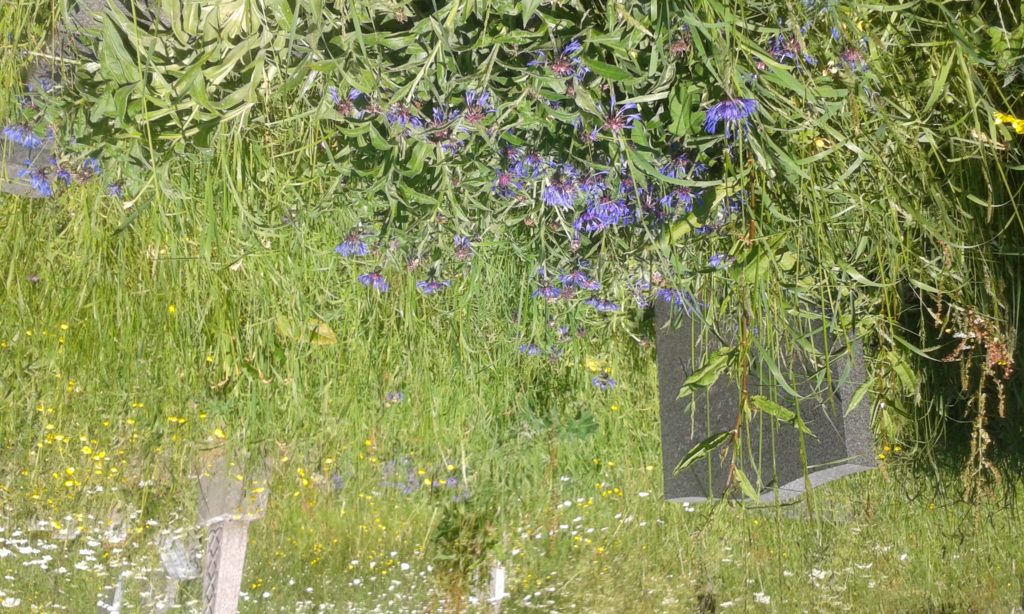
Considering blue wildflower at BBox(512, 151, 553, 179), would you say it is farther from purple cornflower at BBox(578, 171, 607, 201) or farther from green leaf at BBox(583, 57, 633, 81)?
green leaf at BBox(583, 57, 633, 81)

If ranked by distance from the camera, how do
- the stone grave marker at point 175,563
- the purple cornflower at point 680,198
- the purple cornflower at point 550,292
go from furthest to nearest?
1. the stone grave marker at point 175,563
2. the purple cornflower at point 550,292
3. the purple cornflower at point 680,198

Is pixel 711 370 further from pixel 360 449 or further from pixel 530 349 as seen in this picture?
pixel 360 449

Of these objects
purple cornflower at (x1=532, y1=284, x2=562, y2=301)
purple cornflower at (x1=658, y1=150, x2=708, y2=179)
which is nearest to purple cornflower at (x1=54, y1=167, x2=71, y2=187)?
purple cornflower at (x1=532, y1=284, x2=562, y2=301)

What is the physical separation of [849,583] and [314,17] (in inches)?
92.1

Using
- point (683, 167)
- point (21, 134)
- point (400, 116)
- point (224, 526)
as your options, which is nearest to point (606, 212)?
point (683, 167)

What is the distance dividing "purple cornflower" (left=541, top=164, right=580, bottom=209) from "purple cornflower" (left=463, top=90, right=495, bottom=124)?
0.19 metres

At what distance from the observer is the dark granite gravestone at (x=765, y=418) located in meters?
1.63

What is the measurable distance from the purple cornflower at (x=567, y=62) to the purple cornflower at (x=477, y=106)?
0.35 feet

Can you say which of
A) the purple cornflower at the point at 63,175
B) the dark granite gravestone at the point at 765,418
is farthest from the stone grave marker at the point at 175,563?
the dark granite gravestone at the point at 765,418

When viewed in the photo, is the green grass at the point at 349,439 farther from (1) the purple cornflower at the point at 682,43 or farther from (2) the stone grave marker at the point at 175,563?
(1) the purple cornflower at the point at 682,43

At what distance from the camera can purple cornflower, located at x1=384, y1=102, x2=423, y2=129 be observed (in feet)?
4.12

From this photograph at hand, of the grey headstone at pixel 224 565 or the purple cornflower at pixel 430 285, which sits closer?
the purple cornflower at pixel 430 285

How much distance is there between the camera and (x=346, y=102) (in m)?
1.32

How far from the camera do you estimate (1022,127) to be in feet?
4.71
